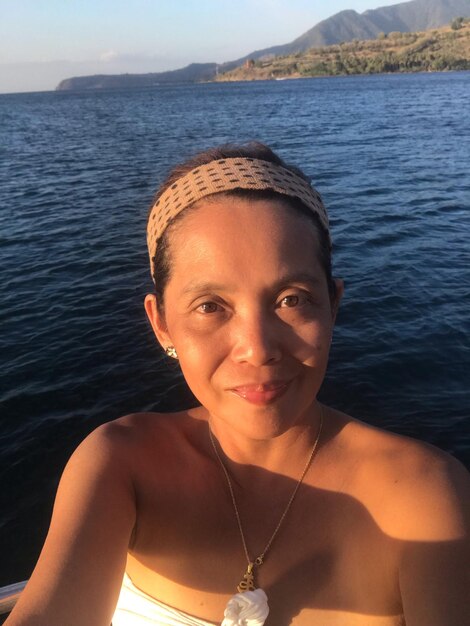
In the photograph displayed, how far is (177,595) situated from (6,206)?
25.2 m

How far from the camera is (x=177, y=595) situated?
94.3 inches

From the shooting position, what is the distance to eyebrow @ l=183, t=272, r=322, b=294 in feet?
6.57

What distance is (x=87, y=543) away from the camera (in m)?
2.11

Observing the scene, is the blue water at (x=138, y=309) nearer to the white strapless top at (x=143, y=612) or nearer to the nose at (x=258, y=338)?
the white strapless top at (x=143, y=612)

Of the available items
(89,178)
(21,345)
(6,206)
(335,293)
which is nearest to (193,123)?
(89,178)

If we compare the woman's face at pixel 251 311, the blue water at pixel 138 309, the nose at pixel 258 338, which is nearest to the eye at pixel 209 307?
the woman's face at pixel 251 311

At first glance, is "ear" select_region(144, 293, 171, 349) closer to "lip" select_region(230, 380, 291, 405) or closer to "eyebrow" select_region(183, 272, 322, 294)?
"eyebrow" select_region(183, 272, 322, 294)

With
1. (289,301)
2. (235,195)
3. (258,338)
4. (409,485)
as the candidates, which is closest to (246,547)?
(409,485)

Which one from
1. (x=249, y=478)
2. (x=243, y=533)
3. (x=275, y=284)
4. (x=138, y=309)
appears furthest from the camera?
(x=138, y=309)

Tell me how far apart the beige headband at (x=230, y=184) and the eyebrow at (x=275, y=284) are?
342 millimetres

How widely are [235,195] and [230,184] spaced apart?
6 centimetres

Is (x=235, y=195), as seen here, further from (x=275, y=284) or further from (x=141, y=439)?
(x=141, y=439)

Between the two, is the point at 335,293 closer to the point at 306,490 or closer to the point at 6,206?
the point at 306,490

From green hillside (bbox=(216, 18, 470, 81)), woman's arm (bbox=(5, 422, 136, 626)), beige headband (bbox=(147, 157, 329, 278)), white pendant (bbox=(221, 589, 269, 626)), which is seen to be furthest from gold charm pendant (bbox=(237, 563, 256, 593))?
green hillside (bbox=(216, 18, 470, 81))
